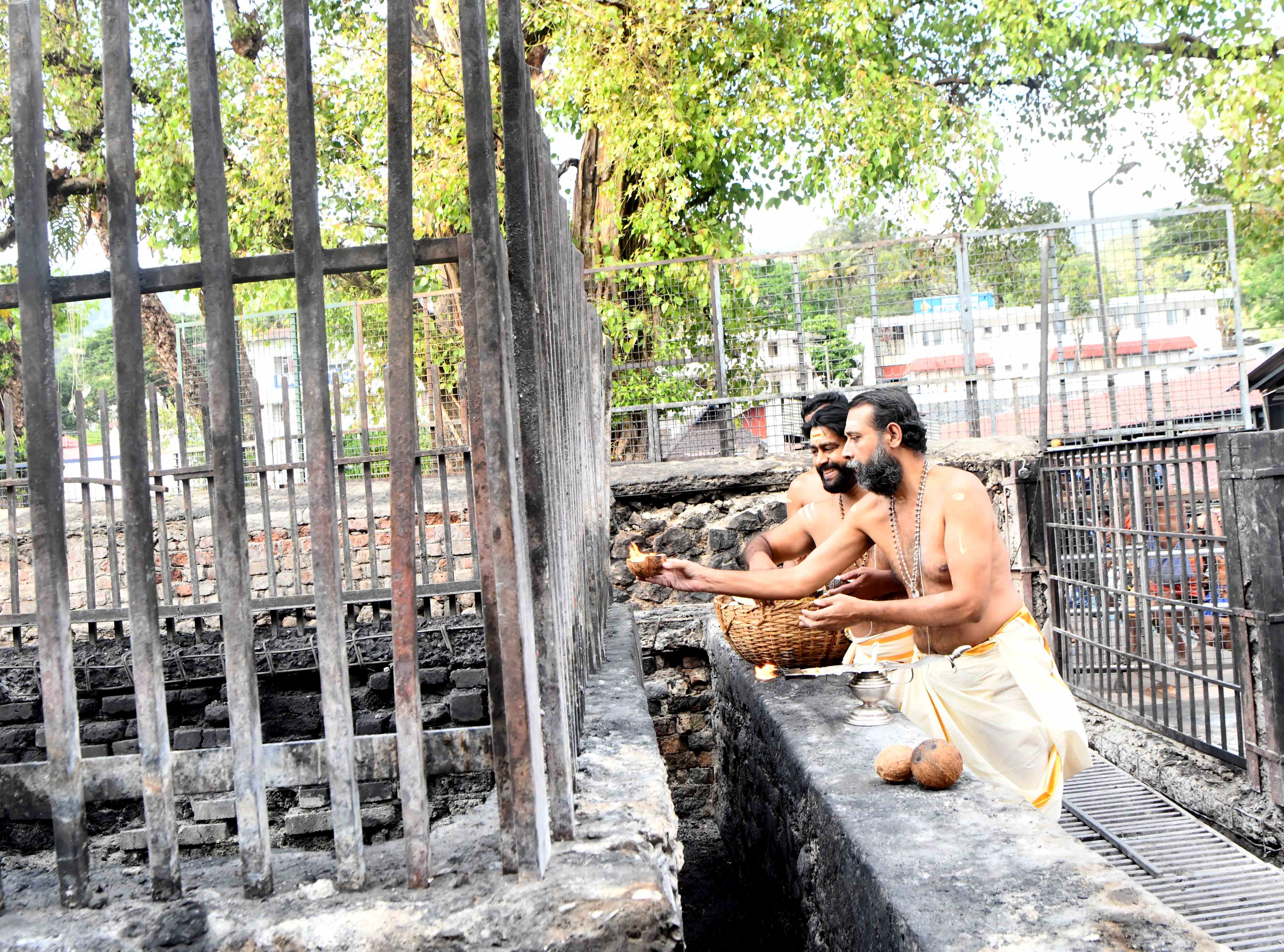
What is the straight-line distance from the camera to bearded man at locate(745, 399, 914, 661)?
3.80 metres

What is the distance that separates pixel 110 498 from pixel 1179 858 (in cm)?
469

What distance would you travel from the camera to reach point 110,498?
4.64 metres

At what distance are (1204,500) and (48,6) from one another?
47.6 feet

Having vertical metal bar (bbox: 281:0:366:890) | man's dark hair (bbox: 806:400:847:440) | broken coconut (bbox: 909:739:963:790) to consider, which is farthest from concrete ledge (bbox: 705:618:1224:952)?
man's dark hair (bbox: 806:400:847:440)

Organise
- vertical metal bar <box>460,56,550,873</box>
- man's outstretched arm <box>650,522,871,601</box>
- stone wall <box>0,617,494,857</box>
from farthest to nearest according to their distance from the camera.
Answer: stone wall <box>0,617,494,857</box> < man's outstretched arm <box>650,522,871,601</box> < vertical metal bar <box>460,56,550,873</box>

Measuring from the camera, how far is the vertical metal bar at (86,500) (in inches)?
188

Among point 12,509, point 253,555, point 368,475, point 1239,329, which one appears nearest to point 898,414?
point 368,475

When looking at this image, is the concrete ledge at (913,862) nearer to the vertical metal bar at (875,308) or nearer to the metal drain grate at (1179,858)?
the metal drain grate at (1179,858)

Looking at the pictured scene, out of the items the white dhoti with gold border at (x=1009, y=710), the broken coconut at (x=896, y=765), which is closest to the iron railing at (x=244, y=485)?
the broken coconut at (x=896, y=765)

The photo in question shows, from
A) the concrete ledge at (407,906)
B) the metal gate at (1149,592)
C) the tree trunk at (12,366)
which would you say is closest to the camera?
the concrete ledge at (407,906)

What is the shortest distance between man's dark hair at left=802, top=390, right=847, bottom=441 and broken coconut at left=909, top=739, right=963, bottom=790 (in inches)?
83.1

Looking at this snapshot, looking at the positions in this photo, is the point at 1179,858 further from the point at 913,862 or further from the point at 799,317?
the point at 799,317

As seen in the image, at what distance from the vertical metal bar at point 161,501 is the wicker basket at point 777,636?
253cm

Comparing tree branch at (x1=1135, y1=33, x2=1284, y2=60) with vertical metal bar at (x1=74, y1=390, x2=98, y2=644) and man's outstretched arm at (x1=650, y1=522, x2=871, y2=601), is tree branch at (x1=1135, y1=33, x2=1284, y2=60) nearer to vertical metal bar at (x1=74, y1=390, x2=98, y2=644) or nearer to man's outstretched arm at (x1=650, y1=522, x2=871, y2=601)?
man's outstretched arm at (x1=650, y1=522, x2=871, y2=601)
